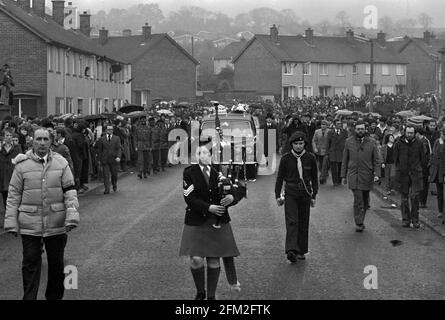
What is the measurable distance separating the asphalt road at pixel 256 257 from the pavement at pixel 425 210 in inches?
10.8

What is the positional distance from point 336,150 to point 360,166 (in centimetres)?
905

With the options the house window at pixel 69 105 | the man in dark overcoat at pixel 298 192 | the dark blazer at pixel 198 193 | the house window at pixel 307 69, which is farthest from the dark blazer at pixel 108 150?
the house window at pixel 307 69

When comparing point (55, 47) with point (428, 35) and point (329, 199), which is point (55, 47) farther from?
point (428, 35)

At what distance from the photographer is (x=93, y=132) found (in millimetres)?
24312

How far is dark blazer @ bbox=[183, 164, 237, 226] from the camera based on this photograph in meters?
8.59

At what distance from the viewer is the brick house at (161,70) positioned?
86.1 meters

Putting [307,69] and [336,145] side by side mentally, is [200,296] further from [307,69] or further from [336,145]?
[307,69]

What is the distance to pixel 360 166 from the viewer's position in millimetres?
14438

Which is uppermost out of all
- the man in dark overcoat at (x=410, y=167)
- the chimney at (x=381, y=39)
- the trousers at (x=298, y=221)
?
the chimney at (x=381, y=39)

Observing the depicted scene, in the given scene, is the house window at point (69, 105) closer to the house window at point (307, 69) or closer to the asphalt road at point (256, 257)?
the asphalt road at point (256, 257)

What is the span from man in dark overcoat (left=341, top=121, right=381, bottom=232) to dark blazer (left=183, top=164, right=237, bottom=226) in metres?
6.11

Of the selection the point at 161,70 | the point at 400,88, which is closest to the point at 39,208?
the point at 161,70
